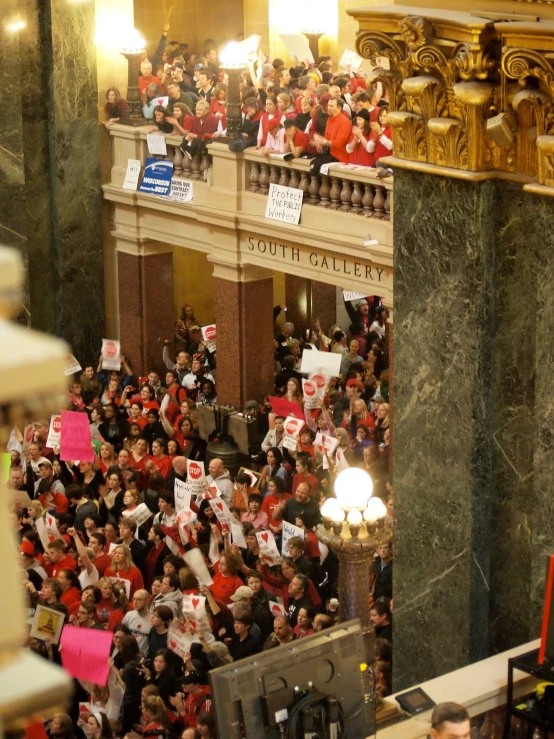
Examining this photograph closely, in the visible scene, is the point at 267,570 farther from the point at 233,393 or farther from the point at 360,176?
the point at 233,393

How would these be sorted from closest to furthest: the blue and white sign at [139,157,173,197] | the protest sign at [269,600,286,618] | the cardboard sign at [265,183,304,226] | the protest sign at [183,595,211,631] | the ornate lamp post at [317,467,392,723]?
the ornate lamp post at [317,467,392,723] < the protest sign at [183,595,211,631] < the protest sign at [269,600,286,618] < the cardboard sign at [265,183,304,226] < the blue and white sign at [139,157,173,197]

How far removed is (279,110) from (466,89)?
30.7ft

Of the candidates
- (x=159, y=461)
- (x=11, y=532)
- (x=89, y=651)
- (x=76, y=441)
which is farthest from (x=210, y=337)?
(x=11, y=532)

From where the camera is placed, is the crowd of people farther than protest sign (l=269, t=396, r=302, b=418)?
Yes

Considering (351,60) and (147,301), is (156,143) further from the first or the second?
(351,60)

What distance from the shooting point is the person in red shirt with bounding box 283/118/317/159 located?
621 inches

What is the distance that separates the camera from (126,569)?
10.8 metres

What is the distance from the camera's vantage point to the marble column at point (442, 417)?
732 cm

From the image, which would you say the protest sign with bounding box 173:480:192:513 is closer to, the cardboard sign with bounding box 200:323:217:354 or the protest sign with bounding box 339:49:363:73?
the cardboard sign with bounding box 200:323:217:354

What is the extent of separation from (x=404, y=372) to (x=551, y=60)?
2.06 metres

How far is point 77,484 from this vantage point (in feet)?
45.4

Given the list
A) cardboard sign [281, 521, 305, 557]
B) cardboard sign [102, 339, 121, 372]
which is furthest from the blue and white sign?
cardboard sign [281, 521, 305, 557]

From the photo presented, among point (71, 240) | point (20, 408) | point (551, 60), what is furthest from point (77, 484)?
point (20, 408)

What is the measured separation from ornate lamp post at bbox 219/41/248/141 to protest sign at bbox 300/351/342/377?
13.4 ft
